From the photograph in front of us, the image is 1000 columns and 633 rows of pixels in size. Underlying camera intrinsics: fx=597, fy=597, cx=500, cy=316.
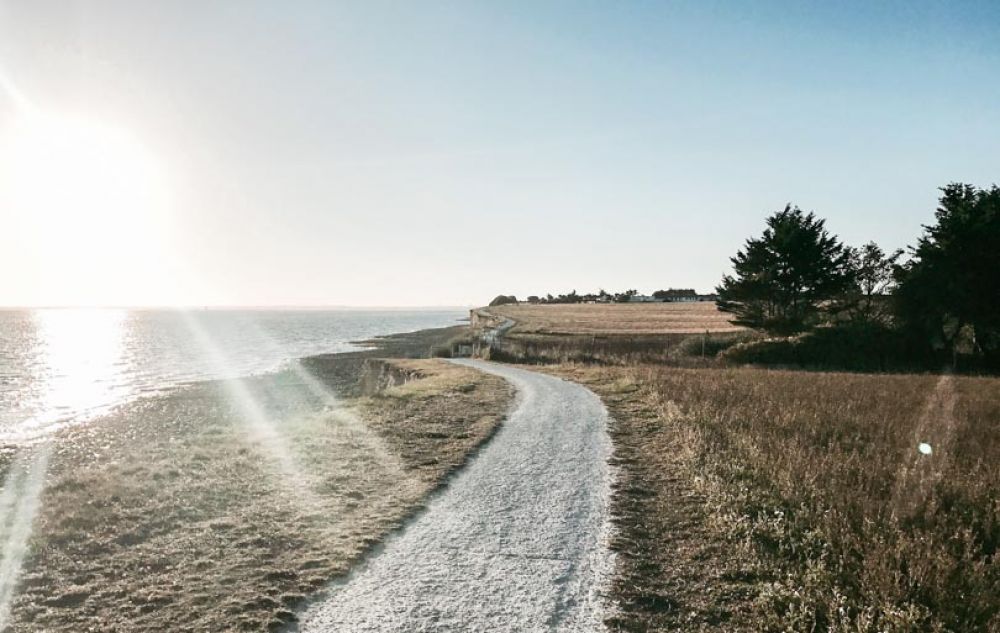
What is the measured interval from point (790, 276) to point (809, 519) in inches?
1782

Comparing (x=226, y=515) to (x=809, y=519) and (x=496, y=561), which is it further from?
(x=809, y=519)

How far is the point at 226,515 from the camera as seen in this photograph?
962 cm

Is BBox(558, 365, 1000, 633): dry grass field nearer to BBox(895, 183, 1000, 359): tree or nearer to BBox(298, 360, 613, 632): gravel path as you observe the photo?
BBox(298, 360, 613, 632): gravel path

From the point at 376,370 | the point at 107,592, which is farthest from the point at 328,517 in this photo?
the point at 376,370

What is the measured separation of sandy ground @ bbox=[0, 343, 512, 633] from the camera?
6582 mm

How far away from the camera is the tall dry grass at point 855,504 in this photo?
19.8 ft

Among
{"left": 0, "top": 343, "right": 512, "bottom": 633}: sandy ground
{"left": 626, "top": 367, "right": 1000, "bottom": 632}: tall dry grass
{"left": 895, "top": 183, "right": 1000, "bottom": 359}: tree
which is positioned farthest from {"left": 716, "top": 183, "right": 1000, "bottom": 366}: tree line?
{"left": 0, "top": 343, "right": 512, "bottom": 633}: sandy ground

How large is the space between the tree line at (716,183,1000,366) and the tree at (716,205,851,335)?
8 cm

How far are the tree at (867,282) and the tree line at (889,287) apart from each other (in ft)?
0.25

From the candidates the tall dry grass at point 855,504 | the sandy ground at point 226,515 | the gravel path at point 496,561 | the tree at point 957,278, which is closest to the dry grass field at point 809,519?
the tall dry grass at point 855,504

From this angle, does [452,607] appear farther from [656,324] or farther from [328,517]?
[656,324]

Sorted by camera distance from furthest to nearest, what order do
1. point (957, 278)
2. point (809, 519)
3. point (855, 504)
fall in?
point (957, 278) < point (855, 504) < point (809, 519)

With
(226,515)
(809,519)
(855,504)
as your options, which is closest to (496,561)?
(809,519)

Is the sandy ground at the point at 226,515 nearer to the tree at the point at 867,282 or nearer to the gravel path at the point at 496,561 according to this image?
the gravel path at the point at 496,561
